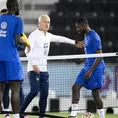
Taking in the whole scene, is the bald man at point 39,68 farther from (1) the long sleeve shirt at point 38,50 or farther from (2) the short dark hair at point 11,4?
(2) the short dark hair at point 11,4

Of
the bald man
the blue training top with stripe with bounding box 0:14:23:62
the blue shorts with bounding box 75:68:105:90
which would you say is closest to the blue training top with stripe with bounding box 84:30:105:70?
the blue shorts with bounding box 75:68:105:90

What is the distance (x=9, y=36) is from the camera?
29.6 feet

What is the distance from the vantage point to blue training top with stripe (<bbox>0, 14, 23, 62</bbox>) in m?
8.98

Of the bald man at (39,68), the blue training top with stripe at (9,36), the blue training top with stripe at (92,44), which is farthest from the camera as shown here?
the bald man at (39,68)

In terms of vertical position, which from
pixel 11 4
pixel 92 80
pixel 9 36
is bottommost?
pixel 92 80

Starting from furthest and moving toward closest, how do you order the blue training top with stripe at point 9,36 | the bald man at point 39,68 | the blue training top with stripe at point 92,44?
the bald man at point 39,68
the blue training top with stripe at point 92,44
the blue training top with stripe at point 9,36

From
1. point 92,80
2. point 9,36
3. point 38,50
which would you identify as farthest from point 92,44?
point 9,36

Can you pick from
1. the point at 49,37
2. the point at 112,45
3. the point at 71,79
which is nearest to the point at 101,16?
the point at 112,45

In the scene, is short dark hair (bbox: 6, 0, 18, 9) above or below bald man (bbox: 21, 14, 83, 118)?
above

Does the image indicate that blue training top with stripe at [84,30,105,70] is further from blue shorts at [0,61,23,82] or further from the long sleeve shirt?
blue shorts at [0,61,23,82]

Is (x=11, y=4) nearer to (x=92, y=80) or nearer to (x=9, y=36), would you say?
(x=9, y=36)

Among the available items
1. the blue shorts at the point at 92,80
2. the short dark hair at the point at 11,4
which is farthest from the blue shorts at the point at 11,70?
the blue shorts at the point at 92,80

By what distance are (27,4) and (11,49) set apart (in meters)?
11.2

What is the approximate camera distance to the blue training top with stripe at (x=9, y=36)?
8977 mm
